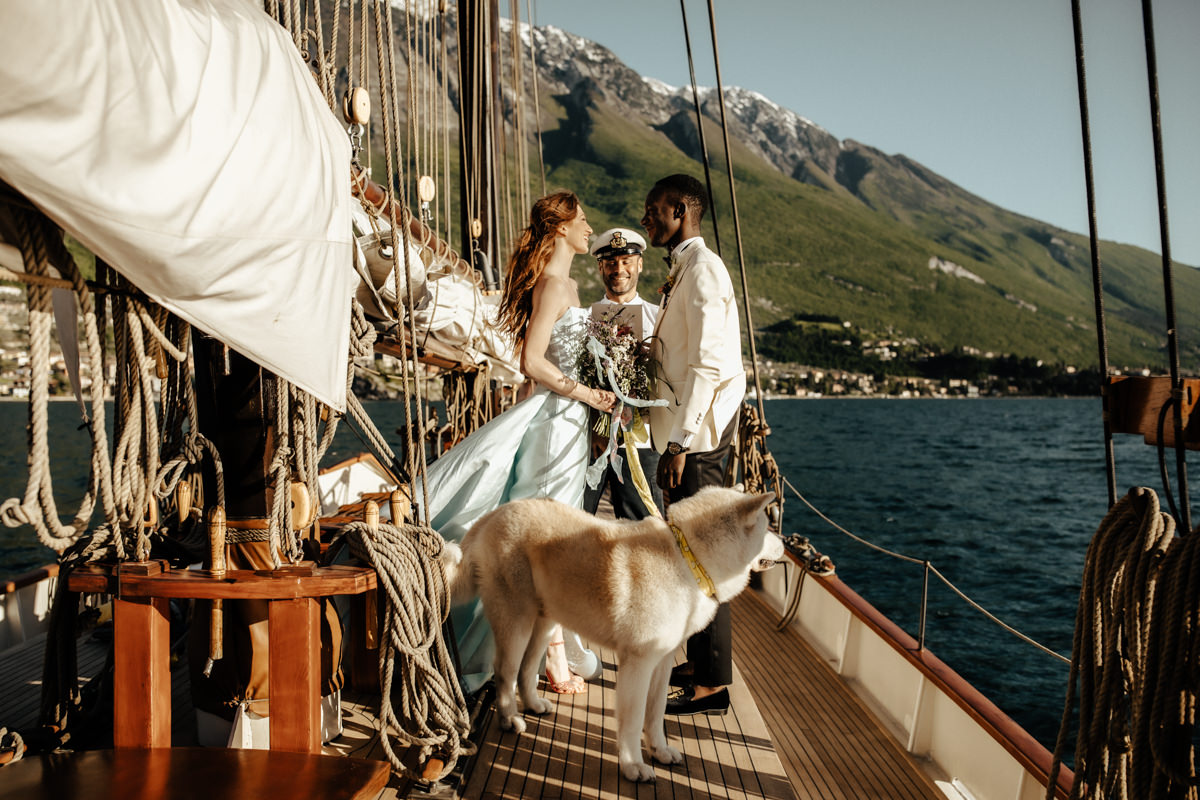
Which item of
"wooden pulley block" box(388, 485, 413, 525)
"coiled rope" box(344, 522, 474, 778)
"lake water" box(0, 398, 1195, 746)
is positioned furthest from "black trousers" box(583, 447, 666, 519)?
"lake water" box(0, 398, 1195, 746)

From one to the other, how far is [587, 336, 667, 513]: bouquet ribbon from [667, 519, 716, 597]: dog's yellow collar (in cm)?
53

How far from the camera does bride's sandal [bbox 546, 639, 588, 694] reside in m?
3.09

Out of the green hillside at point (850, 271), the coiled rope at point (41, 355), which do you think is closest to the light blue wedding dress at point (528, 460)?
the coiled rope at point (41, 355)

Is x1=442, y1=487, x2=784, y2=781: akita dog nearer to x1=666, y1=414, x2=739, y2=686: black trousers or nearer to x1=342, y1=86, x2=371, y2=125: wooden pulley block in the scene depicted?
x1=666, y1=414, x2=739, y2=686: black trousers

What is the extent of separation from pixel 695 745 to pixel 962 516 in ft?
98.8

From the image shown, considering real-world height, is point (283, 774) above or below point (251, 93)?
below

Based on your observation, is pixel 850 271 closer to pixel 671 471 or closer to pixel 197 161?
pixel 671 471

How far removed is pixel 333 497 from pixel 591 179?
127m

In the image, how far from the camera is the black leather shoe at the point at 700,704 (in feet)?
9.59

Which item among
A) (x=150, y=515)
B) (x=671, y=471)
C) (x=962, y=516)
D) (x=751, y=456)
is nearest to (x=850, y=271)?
(x=962, y=516)

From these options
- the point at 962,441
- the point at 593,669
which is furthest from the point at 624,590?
the point at 962,441

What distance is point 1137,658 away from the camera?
5.58 feet

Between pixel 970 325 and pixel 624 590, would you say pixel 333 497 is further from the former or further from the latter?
pixel 970 325

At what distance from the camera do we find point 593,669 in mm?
3236
